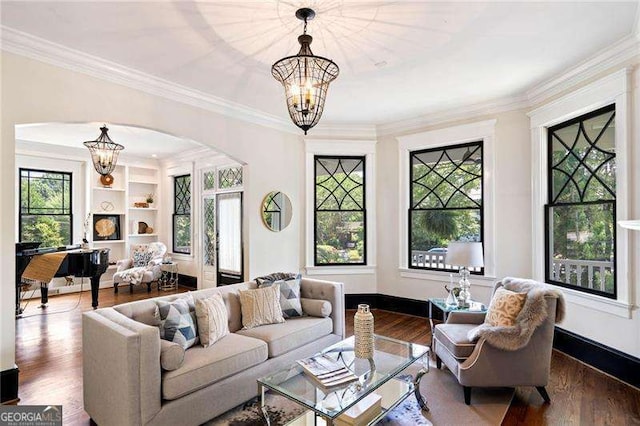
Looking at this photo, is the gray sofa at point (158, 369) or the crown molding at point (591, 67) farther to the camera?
the crown molding at point (591, 67)

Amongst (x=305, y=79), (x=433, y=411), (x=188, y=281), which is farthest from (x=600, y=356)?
(x=188, y=281)

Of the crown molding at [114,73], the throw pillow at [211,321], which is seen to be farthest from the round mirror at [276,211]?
the throw pillow at [211,321]

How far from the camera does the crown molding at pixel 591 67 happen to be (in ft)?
9.71

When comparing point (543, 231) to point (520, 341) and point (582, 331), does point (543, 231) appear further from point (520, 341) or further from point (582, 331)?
point (520, 341)

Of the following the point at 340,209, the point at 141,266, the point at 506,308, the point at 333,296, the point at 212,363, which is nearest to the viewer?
the point at 212,363

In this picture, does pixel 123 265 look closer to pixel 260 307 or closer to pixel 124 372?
pixel 260 307

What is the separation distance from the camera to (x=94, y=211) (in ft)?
23.6

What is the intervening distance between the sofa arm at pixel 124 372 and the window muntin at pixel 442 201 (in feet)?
13.0

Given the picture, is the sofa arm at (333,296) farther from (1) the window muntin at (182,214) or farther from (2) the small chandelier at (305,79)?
(1) the window muntin at (182,214)

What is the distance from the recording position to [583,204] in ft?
11.7

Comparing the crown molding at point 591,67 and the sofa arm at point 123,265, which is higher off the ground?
the crown molding at point 591,67

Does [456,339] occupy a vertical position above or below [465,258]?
below

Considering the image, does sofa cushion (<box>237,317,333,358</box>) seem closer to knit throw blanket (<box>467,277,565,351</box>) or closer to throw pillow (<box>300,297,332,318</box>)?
throw pillow (<box>300,297,332,318</box>)

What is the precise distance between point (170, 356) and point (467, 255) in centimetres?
304
